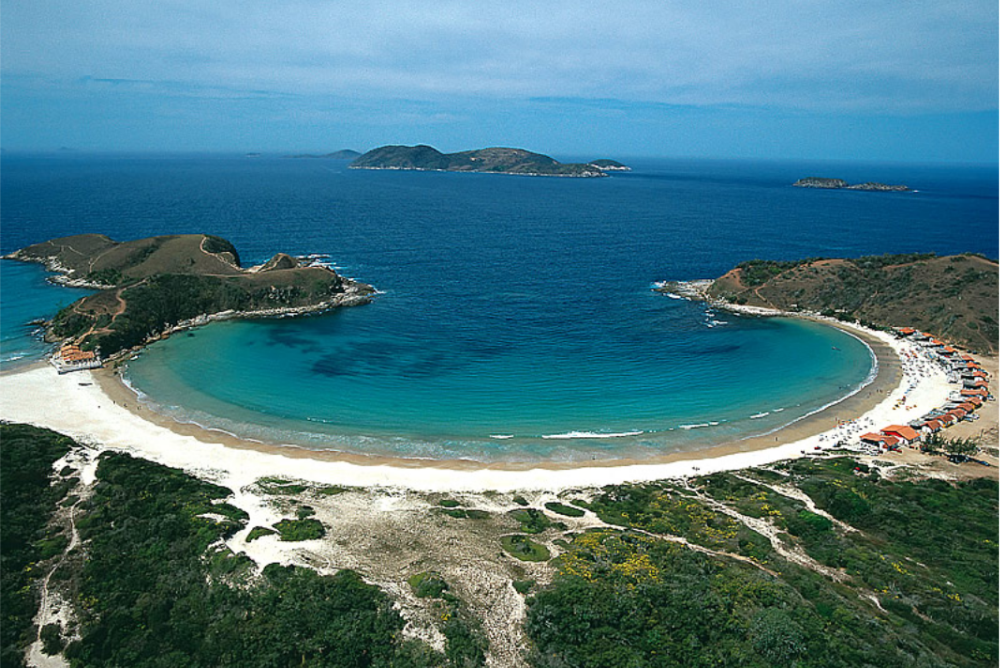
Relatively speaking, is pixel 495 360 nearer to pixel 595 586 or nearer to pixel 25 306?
pixel 595 586

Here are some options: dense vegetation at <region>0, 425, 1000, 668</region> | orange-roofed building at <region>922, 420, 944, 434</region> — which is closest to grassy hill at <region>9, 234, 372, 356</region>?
dense vegetation at <region>0, 425, 1000, 668</region>

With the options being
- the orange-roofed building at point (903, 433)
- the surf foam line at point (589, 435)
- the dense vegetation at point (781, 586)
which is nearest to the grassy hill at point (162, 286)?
the surf foam line at point (589, 435)

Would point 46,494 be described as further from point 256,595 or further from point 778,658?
point 778,658

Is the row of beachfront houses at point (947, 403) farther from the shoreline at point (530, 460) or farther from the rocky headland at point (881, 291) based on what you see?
the shoreline at point (530, 460)

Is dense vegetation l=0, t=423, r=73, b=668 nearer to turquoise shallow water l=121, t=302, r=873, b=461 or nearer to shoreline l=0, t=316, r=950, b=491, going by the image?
shoreline l=0, t=316, r=950, b=491

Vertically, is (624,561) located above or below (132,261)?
below

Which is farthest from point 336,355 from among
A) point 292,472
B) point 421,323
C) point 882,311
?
point 882,311

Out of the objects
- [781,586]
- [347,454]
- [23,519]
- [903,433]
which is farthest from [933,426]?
[23,519]
